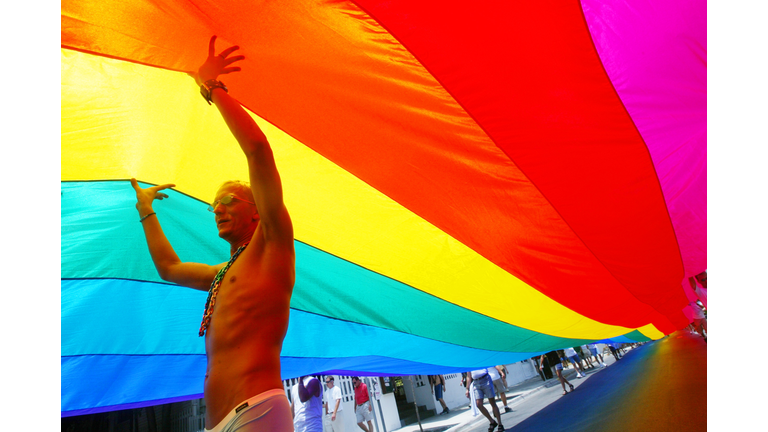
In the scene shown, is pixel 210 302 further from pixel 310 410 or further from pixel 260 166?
pixel 310 410

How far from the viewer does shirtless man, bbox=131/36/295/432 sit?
1.09 m

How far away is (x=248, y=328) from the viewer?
3.94 ft

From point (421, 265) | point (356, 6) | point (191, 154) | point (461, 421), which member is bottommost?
point (461, 421)

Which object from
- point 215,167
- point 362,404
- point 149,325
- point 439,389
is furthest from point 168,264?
point 439,389

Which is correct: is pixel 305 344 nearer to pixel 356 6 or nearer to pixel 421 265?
pixel 421 265

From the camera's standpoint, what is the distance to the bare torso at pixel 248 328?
3.67 ft

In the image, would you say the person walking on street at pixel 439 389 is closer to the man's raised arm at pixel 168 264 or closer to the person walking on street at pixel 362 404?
the person walking on street at pixel 362 404

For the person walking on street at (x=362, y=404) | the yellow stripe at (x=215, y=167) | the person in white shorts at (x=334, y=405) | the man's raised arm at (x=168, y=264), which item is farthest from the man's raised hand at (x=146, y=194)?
the person walking on street at (x=362, y=404)

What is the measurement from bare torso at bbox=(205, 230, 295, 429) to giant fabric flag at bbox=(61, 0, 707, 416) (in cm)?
73

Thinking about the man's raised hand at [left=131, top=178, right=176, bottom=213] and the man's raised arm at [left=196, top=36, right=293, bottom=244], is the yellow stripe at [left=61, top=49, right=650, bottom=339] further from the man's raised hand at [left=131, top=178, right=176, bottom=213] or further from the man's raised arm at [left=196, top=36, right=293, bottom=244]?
the man's raised arm at [left=196, top=36, right=293, bottom=244]

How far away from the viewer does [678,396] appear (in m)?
5.35

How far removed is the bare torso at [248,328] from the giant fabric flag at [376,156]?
73 centimetres

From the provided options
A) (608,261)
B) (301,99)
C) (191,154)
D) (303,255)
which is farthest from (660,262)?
(191,154)

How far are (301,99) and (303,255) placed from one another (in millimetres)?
1141
